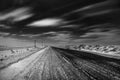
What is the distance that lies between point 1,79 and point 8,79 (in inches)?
13.3

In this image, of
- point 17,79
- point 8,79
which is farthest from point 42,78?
point 8,79

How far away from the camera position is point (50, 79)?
4.67 metres

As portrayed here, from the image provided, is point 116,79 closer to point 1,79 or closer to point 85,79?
point 85,79

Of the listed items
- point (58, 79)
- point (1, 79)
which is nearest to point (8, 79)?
point (1, 79)

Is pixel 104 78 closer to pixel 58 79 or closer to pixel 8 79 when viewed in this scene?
pixel 58 79

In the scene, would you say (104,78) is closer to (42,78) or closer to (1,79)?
(42,78)

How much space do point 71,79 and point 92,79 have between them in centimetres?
84

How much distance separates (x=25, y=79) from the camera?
15.5 ft

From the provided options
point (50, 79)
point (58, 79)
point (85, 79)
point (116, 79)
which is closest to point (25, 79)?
point (50, 79)

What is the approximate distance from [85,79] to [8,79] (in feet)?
10.7

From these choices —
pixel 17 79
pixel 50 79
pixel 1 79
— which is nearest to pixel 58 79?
pixel 50 79

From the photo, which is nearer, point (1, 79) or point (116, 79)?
point (116, 79)

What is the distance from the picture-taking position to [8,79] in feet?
15.9

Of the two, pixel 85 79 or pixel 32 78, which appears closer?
pixel 85 79
